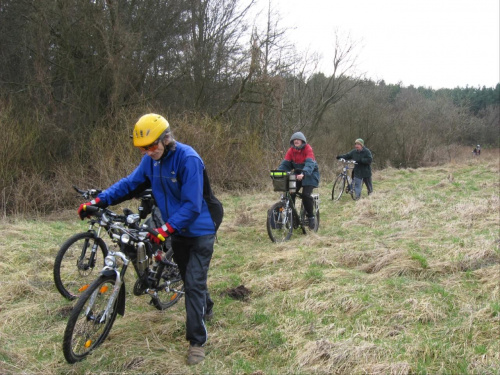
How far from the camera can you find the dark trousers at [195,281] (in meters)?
3.42

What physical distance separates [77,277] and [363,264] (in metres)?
3.60

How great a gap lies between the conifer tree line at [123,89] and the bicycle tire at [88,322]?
739 centimetres

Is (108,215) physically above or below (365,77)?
below

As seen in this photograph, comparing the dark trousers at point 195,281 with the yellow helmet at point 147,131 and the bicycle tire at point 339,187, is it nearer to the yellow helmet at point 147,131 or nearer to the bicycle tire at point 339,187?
the yellow helmet at point 147,131

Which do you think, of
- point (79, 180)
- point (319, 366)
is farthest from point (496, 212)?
point (79, 180)

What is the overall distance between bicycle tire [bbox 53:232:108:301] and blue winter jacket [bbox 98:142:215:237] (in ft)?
3.94

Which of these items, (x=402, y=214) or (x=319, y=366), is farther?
(x=402, y=214)

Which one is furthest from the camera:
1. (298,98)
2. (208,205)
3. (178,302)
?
(298,98)

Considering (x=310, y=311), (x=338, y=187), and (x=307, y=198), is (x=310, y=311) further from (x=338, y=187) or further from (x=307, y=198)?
(x=338, y=187)

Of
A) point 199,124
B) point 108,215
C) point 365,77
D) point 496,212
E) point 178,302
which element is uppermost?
point 365,77

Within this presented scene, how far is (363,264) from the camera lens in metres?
5.68

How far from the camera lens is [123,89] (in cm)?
1302

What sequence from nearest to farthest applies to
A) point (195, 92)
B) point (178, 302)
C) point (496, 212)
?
1. point (178, 302)
2. point (496, 212)
3. point (195, 92)

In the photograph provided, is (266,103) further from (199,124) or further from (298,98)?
(298,98)
